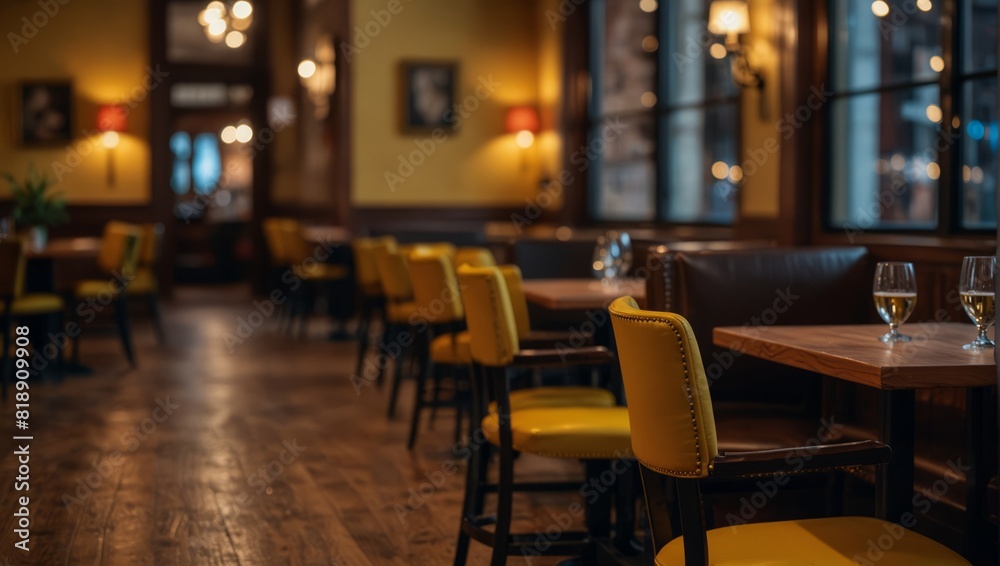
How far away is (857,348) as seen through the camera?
2.60 m

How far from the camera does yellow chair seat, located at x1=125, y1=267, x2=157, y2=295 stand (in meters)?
7.92

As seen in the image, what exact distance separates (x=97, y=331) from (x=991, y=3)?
6.99 meters

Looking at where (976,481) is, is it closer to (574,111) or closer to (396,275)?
(396,275)

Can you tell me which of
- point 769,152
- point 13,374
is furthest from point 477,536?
point 13,374

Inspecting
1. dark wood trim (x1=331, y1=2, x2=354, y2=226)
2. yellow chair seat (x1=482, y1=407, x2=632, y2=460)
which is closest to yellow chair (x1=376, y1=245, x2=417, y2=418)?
yellow chair seat (x1=482, y1=407, x2=632, y2=460)

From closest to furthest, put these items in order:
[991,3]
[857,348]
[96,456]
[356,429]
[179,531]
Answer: [857,348] < [179,531] < [991,3] < [96,456] < [356,429]

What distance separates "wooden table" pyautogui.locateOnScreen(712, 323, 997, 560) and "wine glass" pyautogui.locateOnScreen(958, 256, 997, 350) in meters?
0.09

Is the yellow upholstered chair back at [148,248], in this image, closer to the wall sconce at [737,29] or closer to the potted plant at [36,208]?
the potted plant at [36,208]

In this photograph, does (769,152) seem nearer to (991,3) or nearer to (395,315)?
(991,3)

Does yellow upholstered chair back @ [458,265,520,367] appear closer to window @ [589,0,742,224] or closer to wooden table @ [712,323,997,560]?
wooden table @ [712,323,997,560]

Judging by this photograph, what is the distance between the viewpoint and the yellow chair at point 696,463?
194 centimetres

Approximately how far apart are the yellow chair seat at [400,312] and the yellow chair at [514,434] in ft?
8.47

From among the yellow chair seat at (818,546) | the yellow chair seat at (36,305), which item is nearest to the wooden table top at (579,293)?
the yellow chair seat at (818,546)

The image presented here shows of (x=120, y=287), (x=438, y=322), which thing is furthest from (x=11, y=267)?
(x=438, y=322)
